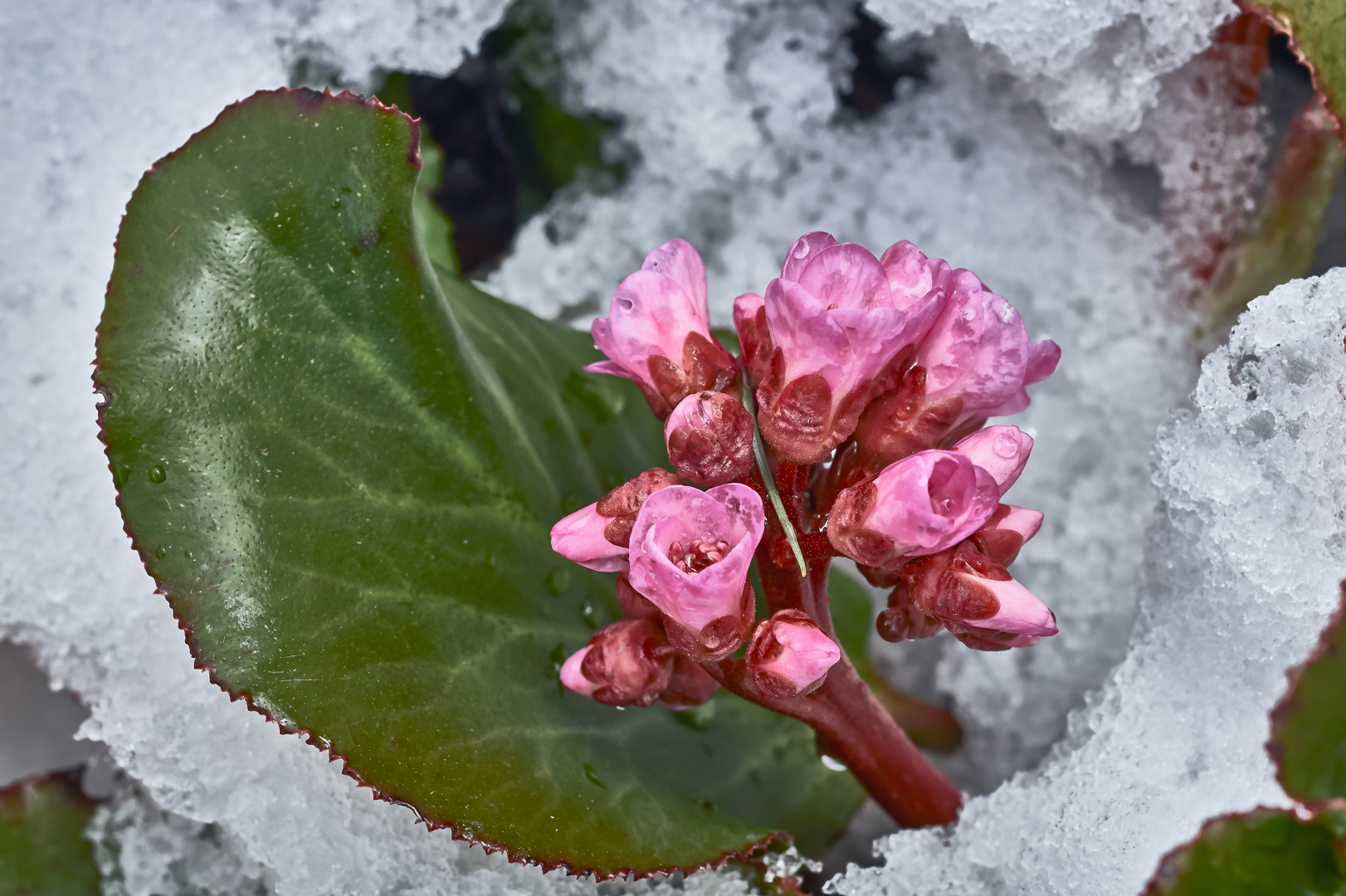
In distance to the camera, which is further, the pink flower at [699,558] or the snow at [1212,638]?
the snow at [1212,638]

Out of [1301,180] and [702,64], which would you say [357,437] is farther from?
[1301,180]

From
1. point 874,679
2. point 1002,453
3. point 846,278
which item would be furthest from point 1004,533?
point 874,679

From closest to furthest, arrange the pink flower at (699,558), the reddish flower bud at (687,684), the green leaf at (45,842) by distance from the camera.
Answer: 1. the pink flower at (699,558)
2. the reddish flower bud at (687,684)
3. the green leaf at (45,842)

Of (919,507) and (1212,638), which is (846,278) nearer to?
(919,507)

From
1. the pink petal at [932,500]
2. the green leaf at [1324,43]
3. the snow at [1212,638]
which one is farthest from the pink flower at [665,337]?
the green leaf at [1324,43]

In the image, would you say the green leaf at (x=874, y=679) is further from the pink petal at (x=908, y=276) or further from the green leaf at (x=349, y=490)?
the pink petal at (x=908, y=276)

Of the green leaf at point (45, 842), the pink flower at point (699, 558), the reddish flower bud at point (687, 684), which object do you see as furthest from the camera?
the green leaf at point (45, 842)
